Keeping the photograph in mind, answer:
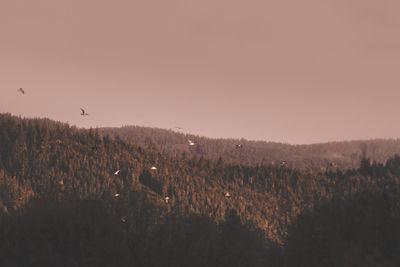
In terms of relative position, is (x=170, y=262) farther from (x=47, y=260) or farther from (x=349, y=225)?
(x=349, y=225)

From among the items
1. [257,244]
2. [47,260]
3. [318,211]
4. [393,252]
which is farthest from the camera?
[257,244]

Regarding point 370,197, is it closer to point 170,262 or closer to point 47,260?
point 170,262

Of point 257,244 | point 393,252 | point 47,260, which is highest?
point 393,252

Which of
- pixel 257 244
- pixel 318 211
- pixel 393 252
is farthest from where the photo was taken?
pixel 257 244

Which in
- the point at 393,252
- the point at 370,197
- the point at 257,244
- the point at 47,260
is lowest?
the point at 257,244

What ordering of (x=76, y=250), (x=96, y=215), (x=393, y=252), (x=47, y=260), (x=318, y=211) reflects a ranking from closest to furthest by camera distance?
(x=393, y=252)
(x=47, y=260)
(x=76, y=250)
(x=96, y=215)
(x=318, y=211)

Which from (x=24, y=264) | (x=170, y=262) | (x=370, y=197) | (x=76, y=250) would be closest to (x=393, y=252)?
(x=370, y=197)

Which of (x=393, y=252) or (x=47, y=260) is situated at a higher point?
(x=393, y=252)

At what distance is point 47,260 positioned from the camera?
68375 millimetres

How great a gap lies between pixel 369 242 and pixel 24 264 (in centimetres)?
5134

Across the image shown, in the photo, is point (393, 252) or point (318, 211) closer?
point (393, 252)

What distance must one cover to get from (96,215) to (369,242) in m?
46.1

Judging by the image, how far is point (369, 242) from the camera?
214ft

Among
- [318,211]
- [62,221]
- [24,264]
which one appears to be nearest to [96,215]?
[62,221]
